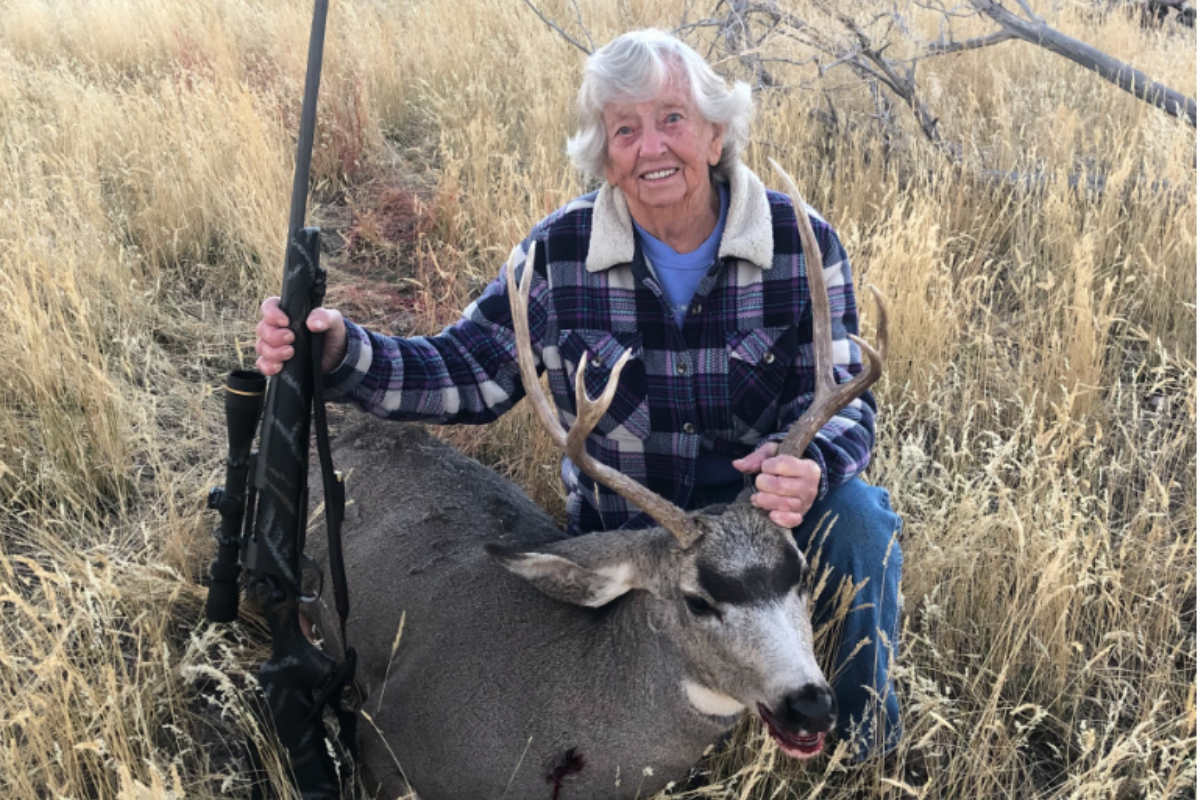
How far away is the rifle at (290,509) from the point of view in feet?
8.23

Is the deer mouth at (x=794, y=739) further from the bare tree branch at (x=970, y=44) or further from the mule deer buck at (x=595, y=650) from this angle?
the bare tree branch at (x=970, y=44)

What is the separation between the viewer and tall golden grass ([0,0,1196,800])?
2.71 metres

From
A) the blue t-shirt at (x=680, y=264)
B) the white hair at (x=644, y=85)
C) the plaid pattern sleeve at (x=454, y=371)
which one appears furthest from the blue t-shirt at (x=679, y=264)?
the plaid pattern sleeve at (x=454, y=371)

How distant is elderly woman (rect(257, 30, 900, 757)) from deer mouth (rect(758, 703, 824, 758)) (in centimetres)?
48

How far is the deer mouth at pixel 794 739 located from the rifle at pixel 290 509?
103cm

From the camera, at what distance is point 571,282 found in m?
3.05

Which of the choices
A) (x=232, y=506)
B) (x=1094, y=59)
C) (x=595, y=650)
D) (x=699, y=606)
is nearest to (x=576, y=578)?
(x=595, y=650)

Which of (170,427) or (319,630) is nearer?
(319,630)

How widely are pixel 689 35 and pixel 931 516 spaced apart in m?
4.84

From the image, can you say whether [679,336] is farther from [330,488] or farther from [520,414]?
[520,414]

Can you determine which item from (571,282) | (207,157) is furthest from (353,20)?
(571,282)

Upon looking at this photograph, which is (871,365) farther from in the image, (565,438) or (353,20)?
(353,20)

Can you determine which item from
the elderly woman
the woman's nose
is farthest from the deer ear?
the woman's nose

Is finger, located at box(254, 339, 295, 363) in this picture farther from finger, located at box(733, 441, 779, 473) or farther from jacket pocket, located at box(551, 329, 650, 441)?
finger, located at box(733, 441, 779, 473)
